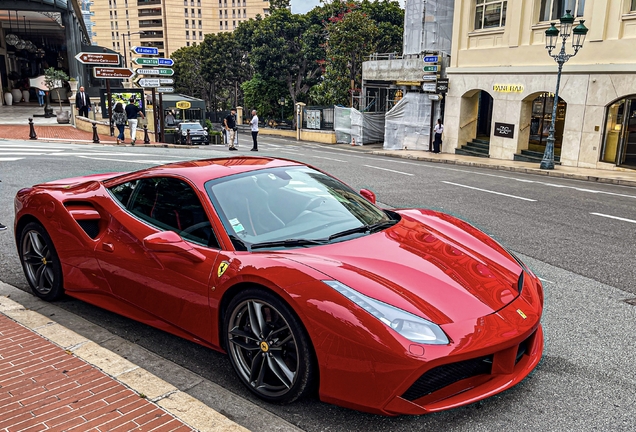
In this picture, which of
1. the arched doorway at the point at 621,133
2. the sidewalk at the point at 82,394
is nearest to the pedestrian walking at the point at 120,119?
the arched doorway at the point at 621,133

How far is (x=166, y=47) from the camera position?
435 feet

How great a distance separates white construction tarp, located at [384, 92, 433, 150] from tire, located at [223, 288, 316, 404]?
29.8 m

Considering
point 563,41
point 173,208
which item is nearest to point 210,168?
point 173,208

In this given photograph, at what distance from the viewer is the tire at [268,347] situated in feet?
9.94

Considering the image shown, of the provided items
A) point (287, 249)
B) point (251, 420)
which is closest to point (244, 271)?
point (287, 249)

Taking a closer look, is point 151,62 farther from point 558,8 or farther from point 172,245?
point 172,245

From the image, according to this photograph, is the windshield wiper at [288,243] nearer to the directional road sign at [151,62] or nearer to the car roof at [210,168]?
the car roof at [210,168]

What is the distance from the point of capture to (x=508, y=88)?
25.2m

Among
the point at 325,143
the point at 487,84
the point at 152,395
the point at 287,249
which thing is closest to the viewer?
the point at 152,395

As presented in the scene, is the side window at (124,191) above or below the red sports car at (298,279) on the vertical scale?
above

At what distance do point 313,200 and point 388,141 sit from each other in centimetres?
3144

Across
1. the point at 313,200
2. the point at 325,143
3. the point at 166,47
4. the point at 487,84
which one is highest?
the point at 166,47

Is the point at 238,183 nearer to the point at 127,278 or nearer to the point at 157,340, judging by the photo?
the point at 127,278

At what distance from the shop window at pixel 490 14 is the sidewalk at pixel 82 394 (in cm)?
2641
